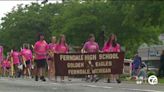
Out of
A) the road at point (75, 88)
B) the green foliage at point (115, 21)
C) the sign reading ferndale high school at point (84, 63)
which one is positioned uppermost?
the green foliage at point (115, 21)

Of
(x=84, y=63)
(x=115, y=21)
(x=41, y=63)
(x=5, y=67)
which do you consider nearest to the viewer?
(x=84, y=63)

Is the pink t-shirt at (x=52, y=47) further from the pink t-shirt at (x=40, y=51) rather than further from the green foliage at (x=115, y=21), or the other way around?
the green foliage at (x=115, y=21)

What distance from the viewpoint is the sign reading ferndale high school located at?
18.0 m

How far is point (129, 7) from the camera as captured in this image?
42.7 meters

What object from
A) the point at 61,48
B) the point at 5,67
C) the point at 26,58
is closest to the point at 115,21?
the point at 5,67

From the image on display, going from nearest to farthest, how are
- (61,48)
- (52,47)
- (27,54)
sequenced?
(61,48)
(52,47)
(27,54)

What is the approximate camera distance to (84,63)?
18.1m

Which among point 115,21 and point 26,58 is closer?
point 26,58

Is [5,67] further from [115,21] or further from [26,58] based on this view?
[115,21]

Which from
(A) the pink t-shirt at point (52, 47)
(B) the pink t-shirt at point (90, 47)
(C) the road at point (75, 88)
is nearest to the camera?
(C) the road at point (75, 88)

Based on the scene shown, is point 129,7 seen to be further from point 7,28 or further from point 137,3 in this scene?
point 7,28

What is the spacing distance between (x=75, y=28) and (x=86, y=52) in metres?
32.9

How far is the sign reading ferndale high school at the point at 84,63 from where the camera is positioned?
59.1 ft

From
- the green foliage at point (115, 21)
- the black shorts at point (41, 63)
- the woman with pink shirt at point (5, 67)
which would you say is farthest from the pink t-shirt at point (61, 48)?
the green foliage at point (115, 21)
